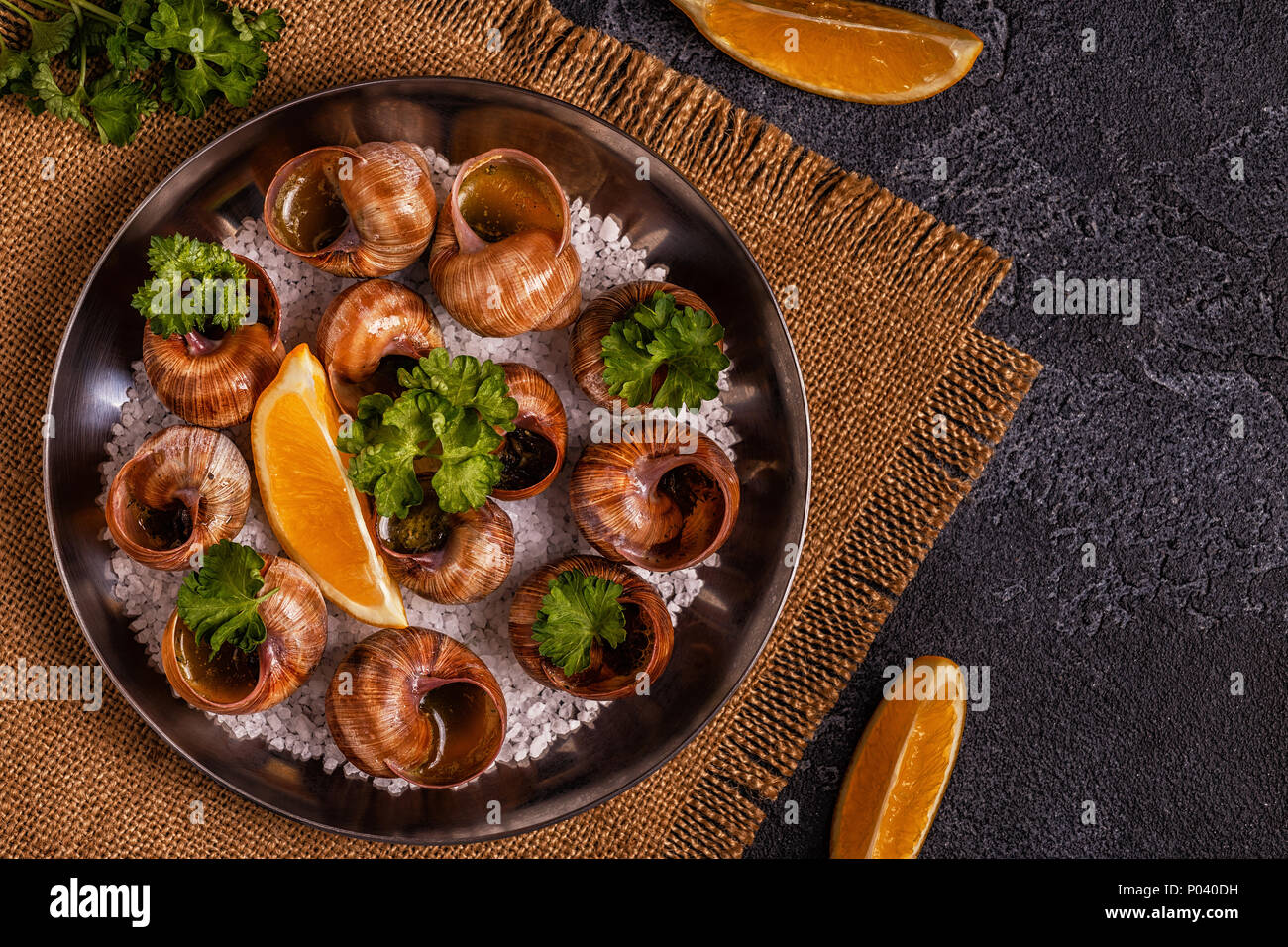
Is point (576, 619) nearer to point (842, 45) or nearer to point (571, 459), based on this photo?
point (571, 459)

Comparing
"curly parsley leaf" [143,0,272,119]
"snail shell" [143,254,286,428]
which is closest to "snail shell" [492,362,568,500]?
"snail shell" [143,254,286,428]

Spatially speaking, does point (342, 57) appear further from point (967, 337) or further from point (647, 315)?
point (967, 337)

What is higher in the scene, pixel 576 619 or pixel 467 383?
pixel 467 383

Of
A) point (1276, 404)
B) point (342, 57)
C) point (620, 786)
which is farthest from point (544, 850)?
point (1276, 404)

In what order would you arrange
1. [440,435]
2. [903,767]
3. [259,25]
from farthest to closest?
[903,767]
[259,25]
[440,435]

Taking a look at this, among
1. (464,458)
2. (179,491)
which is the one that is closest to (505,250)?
(464,458)

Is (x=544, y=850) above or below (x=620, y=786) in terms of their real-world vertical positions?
below
